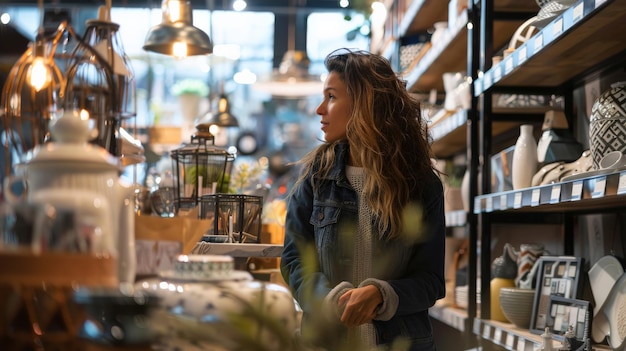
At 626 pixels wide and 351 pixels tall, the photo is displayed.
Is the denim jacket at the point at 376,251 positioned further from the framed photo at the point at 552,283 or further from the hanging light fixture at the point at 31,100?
the framed photo at the point at 552,283

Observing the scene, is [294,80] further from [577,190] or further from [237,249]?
[577,190]

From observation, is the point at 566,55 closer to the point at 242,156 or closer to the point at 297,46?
the point at 297,46

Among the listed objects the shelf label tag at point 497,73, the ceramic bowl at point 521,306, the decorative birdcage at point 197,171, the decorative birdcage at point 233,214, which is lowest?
the ceramic bowl at point 521,306

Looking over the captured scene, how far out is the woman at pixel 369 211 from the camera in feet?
7.85

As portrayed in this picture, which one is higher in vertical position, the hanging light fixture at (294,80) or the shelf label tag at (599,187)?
the hanging light fixture at (294,80)

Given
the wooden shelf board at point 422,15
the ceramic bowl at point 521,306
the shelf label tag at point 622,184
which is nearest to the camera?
the shelf label tag at point 622,184

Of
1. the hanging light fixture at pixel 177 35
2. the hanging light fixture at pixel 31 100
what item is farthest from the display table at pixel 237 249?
the hanging light fixture at pixel 177 35

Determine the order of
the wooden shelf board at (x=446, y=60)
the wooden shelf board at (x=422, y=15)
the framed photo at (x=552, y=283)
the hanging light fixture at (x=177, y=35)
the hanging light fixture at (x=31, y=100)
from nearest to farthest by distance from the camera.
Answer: the hanging light fixture at (x=31, y=100) < the framed photo at (x=552, y=283) < the hanging light fixture at (x=177, y=35) < the wooden shelf board at (x=446, y=60) < the wooden shelf board at (x=422, y=15)

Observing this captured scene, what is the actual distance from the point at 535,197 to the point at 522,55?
0.52 meters

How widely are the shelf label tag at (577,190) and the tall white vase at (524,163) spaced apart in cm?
82

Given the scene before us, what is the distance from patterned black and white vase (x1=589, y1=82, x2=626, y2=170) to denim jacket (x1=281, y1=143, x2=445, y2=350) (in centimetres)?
51

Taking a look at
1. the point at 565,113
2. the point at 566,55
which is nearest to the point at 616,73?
the point at 566,55

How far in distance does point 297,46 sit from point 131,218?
10.3 meters

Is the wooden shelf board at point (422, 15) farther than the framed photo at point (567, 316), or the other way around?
the wooden shelf board at point (422, 15)
